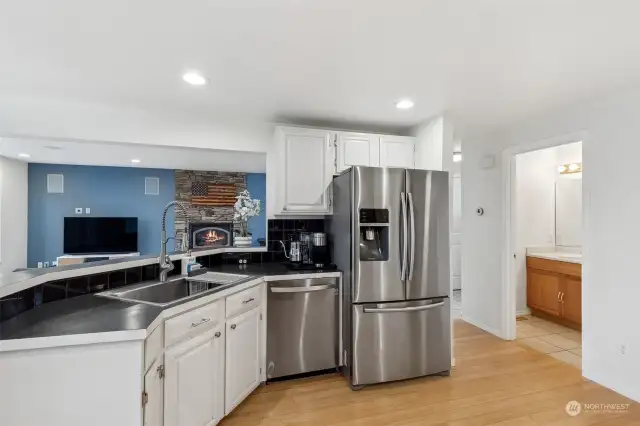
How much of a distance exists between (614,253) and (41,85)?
4553mm

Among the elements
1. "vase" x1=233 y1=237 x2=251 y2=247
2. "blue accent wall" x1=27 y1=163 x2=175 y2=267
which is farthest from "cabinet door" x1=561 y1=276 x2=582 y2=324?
"blue accent wall" x1=27 y1=163 x2=175 y2=267

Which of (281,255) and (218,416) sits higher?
(281,255)

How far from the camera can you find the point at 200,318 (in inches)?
74.6

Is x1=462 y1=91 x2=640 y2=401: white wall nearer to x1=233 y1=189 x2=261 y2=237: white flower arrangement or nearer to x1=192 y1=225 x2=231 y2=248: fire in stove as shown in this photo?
x1=233 y1=189 x2=261 y2=237: white flower arrangement

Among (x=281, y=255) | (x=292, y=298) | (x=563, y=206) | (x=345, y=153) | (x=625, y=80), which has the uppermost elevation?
(x=625, y=80)

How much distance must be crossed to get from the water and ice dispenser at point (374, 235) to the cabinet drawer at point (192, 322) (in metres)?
1.19

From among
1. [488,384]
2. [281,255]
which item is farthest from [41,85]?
[488,384]

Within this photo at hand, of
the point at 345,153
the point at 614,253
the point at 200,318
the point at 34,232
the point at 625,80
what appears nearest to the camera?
the point at 200,318

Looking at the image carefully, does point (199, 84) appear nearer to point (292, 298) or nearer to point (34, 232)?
point (292, 298)

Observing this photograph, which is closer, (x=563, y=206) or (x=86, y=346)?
(x=86, y=346)

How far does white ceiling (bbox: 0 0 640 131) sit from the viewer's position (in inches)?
60.3

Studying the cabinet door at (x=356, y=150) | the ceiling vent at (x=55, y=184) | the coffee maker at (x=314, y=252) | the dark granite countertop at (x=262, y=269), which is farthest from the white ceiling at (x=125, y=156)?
the dark granite countertop at (x=262, y=269)

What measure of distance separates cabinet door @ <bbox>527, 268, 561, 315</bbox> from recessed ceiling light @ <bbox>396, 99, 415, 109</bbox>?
9.81ft

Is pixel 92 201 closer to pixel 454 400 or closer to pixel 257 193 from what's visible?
pixel 257 193
